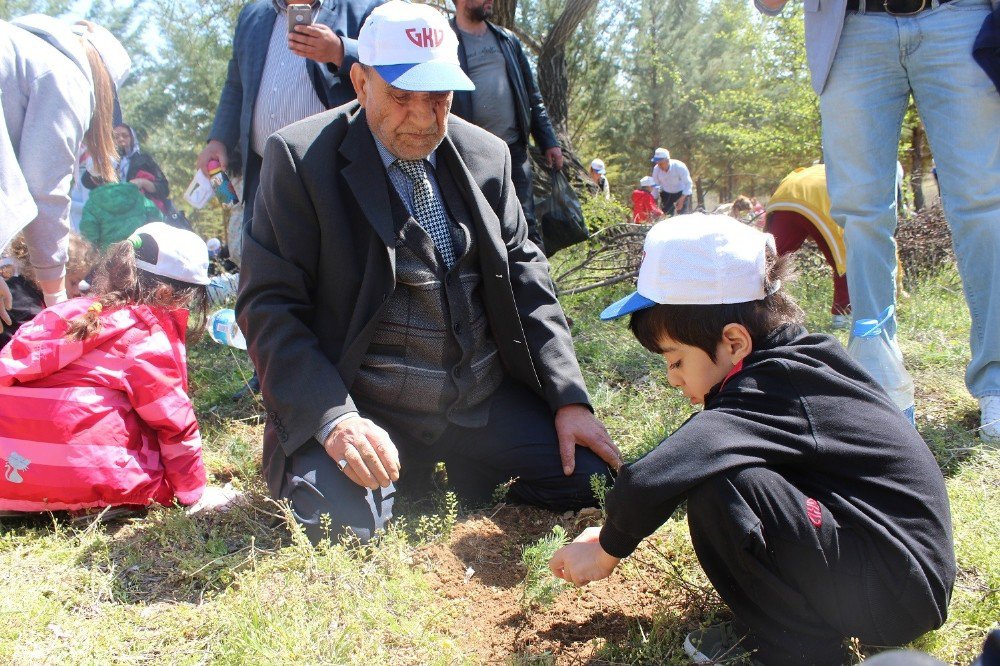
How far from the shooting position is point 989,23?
2795 mm

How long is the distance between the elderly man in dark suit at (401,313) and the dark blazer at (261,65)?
90 cm

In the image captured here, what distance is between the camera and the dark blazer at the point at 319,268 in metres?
2.53

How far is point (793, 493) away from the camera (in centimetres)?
171

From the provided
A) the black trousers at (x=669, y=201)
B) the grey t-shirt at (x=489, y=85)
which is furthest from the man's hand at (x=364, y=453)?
the black trousers at (x=669, y=201)

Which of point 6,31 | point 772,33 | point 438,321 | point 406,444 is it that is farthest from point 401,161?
point 772,33

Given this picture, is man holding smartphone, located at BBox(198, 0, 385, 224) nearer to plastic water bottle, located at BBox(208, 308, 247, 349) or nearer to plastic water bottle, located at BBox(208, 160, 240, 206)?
plastic water bottle, located at BBox(208, 160, 240, 206)

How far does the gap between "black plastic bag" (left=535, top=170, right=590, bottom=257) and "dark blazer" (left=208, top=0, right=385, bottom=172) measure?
→ 1.80 metres

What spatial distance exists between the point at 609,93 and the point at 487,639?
1018 inches

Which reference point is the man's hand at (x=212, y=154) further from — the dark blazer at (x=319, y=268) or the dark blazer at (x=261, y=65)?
the dark blazer at (x=319, y=268)

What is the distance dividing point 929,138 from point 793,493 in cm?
194

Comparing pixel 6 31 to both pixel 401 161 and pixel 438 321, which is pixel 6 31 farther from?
pixel 438 321

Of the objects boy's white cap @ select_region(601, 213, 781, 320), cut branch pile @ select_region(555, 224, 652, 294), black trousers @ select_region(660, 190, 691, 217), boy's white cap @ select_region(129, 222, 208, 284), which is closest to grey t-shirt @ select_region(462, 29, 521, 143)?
cut branch pile @ select_region(555, 224, 652, 294)

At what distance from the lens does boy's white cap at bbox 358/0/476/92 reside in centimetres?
248

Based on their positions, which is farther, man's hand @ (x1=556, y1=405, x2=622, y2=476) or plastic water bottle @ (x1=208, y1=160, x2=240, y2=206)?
plastic water bottle @ (x1=208, y1=160, x2=240, y2=206)
